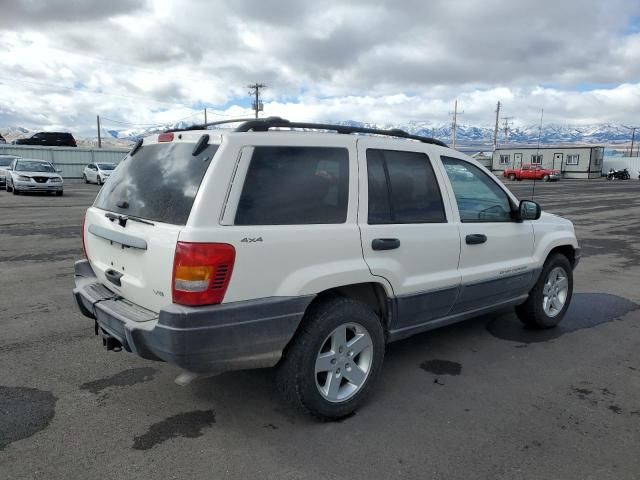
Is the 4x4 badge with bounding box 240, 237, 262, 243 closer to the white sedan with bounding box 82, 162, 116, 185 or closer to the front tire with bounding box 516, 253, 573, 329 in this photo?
the front tire with bounding box 516, 253, 573, 329

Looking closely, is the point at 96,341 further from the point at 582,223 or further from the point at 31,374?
the point at 582,223

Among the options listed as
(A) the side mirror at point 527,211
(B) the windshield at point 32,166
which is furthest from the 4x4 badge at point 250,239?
(B) the windshield at point 32,166

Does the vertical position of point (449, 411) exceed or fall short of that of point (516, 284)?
it falls short

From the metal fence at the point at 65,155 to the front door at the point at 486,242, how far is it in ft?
113

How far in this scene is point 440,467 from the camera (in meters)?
2.79

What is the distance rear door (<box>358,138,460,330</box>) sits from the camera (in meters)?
3.41

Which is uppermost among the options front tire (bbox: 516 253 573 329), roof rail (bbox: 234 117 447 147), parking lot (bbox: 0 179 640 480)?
roof rail (bbox: 234 117 447 147)

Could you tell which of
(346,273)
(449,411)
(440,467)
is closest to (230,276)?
(346,273)

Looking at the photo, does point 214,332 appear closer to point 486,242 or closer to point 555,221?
point 486,242

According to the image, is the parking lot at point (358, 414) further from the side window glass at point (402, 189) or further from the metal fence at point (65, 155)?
the metal fence at point (65, 155)

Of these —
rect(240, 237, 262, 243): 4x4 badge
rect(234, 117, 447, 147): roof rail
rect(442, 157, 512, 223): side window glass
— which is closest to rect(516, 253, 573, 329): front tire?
rect(442, 157, 512, 223): side window glass

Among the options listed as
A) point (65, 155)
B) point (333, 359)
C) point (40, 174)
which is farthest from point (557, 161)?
point (333, 359)

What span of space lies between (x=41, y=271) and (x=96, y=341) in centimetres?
339

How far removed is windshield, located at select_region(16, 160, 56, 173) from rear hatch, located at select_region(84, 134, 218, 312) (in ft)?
64.5
